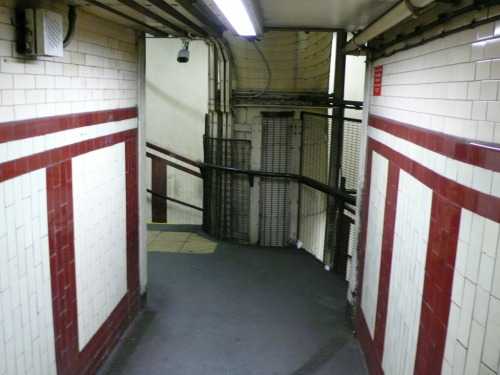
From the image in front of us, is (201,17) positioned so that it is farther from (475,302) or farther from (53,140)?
(475,302)

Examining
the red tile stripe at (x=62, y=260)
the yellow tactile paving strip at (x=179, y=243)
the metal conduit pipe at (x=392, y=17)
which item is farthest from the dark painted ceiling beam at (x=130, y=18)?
the yellow tactile paving strip at (x=179, y=243)

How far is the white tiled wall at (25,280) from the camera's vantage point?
2.72 meters

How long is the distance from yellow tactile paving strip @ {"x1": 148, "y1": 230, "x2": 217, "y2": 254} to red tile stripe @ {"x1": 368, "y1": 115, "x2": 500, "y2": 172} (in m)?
4.63

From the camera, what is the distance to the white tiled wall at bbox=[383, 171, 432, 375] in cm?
295

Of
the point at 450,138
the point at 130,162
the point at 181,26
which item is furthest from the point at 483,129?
the point at 130,162

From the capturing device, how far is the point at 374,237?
444 cm

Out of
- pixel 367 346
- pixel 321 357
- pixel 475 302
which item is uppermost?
pixel 475 302

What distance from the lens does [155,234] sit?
28.0 feet

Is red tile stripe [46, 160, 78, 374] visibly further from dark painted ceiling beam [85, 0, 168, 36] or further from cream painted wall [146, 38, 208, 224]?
cream painted wall [146, 38, 208, 224]

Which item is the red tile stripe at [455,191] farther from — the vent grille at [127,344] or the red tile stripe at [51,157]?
the vent grille at [127,344]

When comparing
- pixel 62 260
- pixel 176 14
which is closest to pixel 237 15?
pixel 176 14

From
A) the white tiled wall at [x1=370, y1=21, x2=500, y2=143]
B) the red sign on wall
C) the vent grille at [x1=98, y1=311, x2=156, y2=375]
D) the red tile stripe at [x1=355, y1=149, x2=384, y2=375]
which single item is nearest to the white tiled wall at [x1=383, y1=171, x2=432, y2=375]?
the white tiled wall at [x1=370, y1=21, x2=500, y2=143]

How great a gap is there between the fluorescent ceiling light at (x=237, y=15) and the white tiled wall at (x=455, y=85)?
1.20 metres

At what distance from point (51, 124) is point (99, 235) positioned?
1.31m
